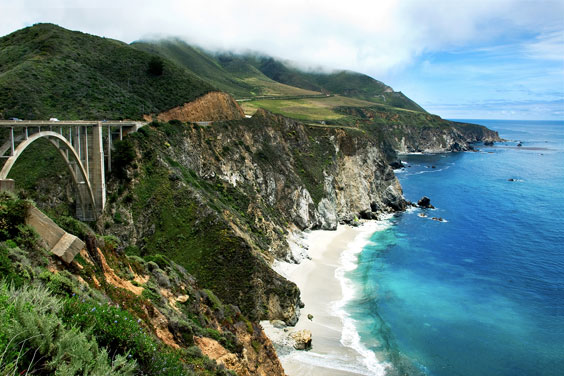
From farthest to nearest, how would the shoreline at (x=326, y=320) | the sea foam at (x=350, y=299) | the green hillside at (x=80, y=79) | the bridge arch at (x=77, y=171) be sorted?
the green hillside at (x=80, y=79) < the sea foam at (x=350, y=299) < the bridge arch at (x=77, y=171) < the shoreline at (x=326, y=320)

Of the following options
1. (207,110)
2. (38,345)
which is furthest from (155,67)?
(38,345)

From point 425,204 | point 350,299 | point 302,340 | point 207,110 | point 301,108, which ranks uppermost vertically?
point 301,108

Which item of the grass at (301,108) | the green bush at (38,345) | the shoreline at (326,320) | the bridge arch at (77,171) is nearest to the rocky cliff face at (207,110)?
the bridge arch at (77,171)

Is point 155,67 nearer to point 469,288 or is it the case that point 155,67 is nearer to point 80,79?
point 80,79

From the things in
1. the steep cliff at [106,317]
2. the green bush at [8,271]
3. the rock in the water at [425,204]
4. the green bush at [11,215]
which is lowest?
the rock in the water at [425,204]

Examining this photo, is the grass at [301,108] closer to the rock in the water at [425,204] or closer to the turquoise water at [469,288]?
the rock in the water at [425,204]

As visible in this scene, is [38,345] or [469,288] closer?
[38,345]

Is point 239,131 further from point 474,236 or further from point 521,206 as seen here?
point 521,206

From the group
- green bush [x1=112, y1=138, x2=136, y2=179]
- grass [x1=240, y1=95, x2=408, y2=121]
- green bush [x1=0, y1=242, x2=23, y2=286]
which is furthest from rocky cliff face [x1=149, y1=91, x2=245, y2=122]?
grass [x1=240, y1=95, x2=408, y2=121]
